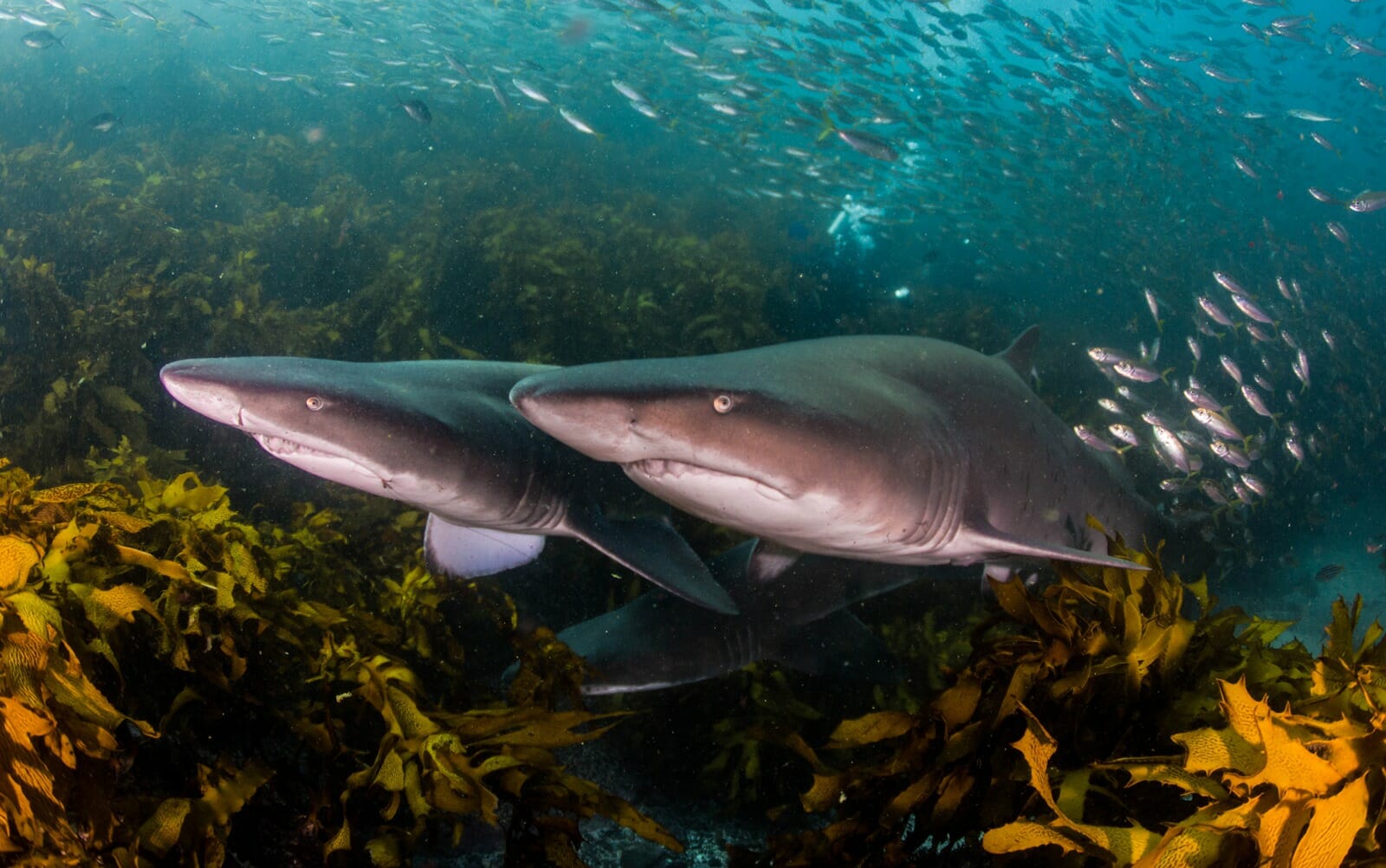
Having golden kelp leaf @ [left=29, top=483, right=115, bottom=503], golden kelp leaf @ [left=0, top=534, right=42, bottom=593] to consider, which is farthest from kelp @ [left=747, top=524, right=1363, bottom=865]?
golden kelp leaf @ [left=29, top=483, right=115, bottom=503]

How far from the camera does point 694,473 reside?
2391mm

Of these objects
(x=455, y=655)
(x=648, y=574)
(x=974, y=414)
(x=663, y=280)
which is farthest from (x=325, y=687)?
(x=663, y=280)

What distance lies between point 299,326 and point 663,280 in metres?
4.78

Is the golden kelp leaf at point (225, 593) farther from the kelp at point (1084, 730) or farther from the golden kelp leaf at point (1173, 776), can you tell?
the golden kelp leaf at point (1173, 776)

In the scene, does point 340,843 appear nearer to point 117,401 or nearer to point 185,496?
point 185,496

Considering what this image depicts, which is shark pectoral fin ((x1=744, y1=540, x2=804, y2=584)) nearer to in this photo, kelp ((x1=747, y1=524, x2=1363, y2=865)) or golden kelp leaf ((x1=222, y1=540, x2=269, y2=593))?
kelp ((x1=747, y1=524, x2=1363, y2=865))

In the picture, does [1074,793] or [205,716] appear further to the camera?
[205,716]

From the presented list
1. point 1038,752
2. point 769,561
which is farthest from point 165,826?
point 769,561

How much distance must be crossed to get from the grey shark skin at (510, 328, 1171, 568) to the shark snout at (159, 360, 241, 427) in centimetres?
105

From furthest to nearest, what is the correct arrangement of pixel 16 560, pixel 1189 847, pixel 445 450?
pixel 445 450, pixel 16 560, pixel 1189 847

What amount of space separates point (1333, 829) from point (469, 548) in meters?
3.65

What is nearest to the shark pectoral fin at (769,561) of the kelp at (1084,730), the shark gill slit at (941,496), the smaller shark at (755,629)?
the smaller shark at (755,629)

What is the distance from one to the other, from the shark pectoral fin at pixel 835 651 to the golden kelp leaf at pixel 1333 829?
2.49m

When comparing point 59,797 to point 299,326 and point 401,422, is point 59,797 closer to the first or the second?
point 401,422
